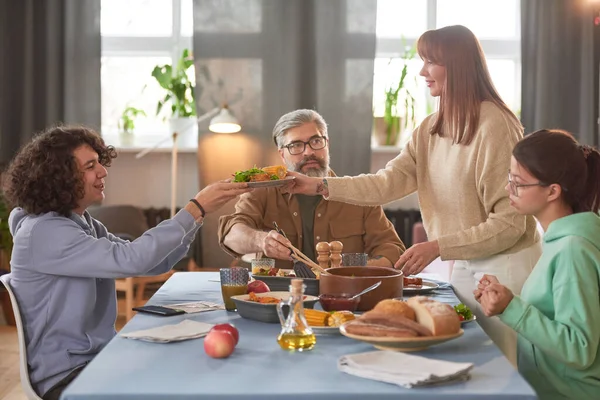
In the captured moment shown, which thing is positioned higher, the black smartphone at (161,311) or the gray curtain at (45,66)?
the gray curtain at (45,66)

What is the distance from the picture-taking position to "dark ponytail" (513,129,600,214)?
6.10 ft

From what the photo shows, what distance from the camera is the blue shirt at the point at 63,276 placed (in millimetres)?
Answer: 2082

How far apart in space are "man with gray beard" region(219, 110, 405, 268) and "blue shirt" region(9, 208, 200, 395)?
96 centimetres

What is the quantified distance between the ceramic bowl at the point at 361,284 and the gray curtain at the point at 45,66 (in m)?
4.23

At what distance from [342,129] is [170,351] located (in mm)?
4386

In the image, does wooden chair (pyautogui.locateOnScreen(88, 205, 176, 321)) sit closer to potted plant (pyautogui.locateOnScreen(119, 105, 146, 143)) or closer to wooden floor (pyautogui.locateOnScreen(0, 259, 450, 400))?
wooden floor (pyautogui.locateOnScreen(0, 259, 450, 400))

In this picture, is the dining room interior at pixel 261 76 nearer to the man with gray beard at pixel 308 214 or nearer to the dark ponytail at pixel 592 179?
the man with gray beard at pixel 308 214

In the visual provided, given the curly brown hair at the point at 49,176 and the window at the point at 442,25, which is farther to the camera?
the window at the point at 442,25

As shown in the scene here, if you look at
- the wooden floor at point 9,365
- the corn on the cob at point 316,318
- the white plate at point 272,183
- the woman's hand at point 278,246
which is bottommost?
the wooden floor at point 9,365

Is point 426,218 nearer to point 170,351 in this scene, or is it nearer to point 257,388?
point 170,351

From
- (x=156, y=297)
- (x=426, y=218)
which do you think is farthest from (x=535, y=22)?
(x=156, y=297)

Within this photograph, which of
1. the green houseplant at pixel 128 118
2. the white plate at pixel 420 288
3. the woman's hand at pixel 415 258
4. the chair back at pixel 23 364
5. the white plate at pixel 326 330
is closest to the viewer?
the white plate at pixel 326 330

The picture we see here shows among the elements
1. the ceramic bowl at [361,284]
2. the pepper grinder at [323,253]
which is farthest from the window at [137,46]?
the ceramic bowl at [361,284]

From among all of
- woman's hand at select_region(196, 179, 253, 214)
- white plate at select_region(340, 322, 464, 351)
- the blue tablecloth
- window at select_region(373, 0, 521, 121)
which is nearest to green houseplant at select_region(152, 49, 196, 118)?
window at select_region(373, 0, 521, 121)
